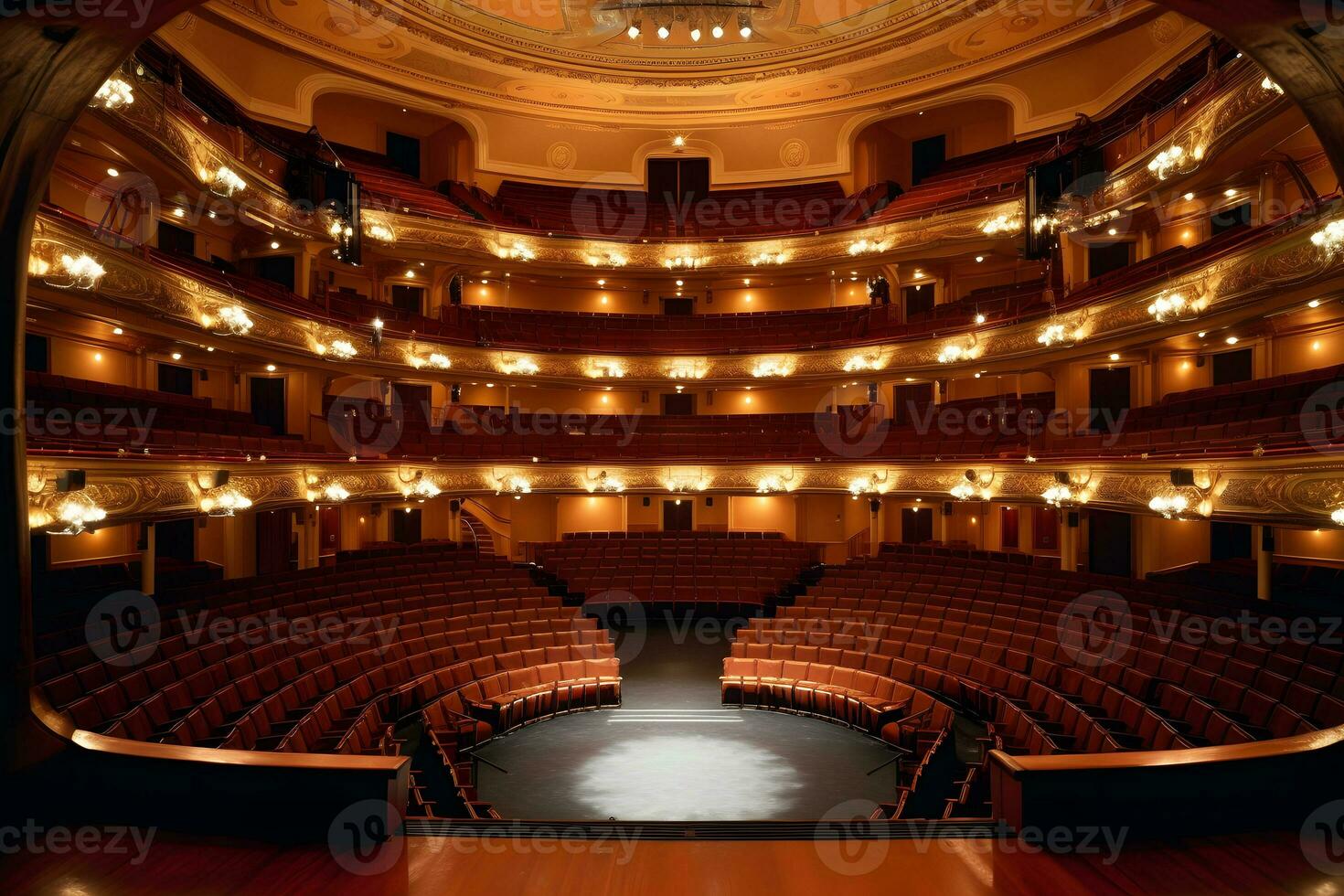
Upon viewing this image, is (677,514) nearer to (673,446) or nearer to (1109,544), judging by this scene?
(673,446)

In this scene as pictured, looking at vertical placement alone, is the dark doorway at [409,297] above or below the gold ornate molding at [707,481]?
above

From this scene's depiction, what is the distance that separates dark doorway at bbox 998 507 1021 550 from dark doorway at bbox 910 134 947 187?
35.4 ft

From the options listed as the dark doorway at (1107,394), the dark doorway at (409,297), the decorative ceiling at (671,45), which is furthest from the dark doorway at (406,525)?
the dark doorway at (1107,394)

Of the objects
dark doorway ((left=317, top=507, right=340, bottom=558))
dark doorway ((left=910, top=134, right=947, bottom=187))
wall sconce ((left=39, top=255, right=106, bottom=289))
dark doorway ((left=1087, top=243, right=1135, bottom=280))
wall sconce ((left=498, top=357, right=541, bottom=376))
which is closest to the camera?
wall sconce ((left=39, top=255, right=106, bottom=289))

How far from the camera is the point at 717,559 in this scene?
61.6 feet

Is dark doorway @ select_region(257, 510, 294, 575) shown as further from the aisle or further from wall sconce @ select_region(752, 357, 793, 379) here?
wall sconce @ select_region(752, 357, 793, 379)

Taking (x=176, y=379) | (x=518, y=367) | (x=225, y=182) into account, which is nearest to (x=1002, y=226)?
(x=518, y=367)

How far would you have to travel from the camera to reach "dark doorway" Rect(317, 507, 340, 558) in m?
18.8

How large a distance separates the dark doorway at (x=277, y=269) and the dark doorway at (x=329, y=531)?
218 inches

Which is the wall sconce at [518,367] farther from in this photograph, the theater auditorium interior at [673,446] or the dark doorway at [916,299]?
the dark doorway at [916,299]

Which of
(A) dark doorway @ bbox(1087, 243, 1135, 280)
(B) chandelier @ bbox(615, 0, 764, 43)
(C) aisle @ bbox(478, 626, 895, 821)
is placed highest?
(B) chandelier @ bbox(615, 0, 764, 43)

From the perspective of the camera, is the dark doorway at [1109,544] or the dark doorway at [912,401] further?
the dark doorway at [912,401]

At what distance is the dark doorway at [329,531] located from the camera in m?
18.8

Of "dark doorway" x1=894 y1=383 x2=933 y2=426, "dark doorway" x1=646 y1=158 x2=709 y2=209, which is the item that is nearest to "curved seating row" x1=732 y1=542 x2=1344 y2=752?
"dark doorway" x1=894 y1=383 x2=933 y2=426
